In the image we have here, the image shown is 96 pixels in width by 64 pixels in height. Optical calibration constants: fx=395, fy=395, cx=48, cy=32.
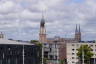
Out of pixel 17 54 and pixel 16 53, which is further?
pixel 17 54

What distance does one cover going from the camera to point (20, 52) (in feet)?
374

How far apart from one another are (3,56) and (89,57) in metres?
85.2

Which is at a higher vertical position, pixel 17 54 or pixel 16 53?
pixel 16 53

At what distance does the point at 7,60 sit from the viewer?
10619cm

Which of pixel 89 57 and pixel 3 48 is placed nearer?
pixel 3 48

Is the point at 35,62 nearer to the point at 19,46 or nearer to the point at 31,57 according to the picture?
the point at 31,57

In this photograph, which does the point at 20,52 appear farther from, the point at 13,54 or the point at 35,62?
the point at 35,62

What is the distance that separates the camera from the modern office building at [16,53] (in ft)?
342

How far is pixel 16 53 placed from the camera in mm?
110938

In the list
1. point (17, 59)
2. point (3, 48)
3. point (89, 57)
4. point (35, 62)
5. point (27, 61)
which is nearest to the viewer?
point (3, 48)

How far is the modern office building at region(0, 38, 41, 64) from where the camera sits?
104 m

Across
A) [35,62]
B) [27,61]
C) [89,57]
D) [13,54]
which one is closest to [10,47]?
[13,54]

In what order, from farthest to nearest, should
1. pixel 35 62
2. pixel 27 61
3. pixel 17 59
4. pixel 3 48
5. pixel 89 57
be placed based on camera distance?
pixel 89 57 → pixel 35 62 → pixel 27 61 → pixel 17 59 → pixel 3 48

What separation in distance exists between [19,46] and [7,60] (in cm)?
769
